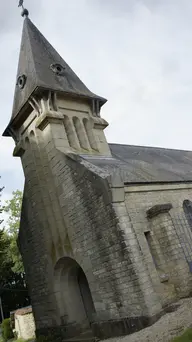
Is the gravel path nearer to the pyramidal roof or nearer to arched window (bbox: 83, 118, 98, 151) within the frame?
arched window (bbox: 83, 118, 98, 151)

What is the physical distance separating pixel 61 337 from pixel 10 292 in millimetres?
27847

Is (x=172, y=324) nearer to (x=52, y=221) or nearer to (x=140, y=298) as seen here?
(x=140, y=298)

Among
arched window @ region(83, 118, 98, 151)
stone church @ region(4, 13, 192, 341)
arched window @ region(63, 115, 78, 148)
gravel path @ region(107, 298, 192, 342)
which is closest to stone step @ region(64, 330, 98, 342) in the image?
stone church @ region(4, 13, 192, 341)

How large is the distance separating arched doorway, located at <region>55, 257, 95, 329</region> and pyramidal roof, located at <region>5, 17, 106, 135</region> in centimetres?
732

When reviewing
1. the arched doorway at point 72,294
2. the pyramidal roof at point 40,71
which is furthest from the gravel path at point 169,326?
the pyramidal roof at point 40,71

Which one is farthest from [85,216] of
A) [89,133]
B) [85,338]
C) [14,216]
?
[14,216]

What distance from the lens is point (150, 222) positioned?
11.4 meters

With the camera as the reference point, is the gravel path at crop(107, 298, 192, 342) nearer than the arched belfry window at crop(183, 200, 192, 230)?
Yes

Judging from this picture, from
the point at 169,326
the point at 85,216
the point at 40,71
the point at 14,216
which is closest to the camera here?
the point at 169,326

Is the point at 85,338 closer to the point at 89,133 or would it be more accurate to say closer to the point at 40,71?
the point at 89,133

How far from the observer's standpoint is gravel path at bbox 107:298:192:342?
7.25 metres

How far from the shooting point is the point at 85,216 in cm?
1128

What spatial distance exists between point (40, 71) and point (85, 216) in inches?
290

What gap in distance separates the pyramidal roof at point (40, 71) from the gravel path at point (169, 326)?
9.61m
